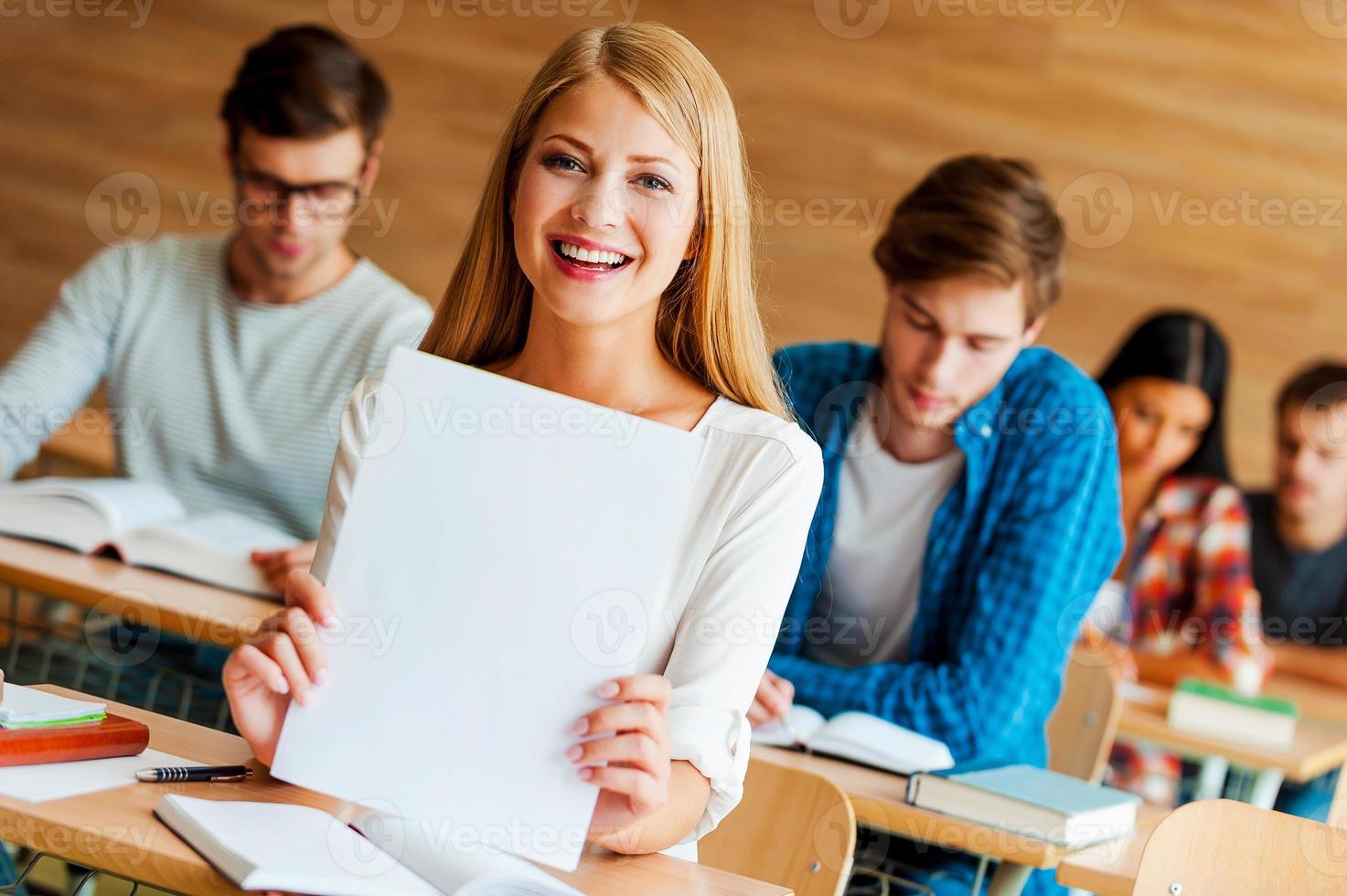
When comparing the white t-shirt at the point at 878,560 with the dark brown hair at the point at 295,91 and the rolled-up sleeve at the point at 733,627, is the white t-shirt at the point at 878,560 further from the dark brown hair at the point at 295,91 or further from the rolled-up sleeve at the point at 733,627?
the dark brown hair at the point at 295,91

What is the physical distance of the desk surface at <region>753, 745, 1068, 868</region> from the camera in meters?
1.67

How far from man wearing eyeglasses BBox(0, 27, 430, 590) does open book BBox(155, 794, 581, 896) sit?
158 centimetres

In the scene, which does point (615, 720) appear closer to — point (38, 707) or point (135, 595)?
point (38, 707)

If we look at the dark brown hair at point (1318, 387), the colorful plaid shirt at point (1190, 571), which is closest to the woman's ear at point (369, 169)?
the colorful plaid shirt at point (1190, 571)

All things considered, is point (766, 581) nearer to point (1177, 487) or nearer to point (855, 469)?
point (855, 469)

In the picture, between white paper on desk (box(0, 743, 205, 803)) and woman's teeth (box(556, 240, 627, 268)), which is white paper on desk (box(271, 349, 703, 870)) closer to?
white paper on desk (box(0, 743, 205, 803))

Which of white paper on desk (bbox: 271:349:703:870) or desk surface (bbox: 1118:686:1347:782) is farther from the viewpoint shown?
desk surface (bbox: 1118:686:1347:782)

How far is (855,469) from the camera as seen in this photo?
2406 mm

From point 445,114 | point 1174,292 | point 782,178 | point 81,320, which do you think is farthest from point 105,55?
point 1174,292

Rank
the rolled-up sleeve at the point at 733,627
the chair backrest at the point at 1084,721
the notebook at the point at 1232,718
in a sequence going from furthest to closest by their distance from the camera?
the notebook at the point at 1232,718, the chair backrest at the point at 1084,721, the rolled-up sleeve at the point at 733,627

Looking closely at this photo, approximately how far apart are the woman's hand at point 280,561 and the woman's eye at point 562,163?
2.98 feet

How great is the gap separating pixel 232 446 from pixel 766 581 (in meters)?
1.66

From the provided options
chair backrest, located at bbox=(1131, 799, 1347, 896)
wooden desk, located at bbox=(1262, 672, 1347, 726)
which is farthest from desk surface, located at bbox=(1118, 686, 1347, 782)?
chair backrest, located at bbox=(1131, 799, 1347, 896)

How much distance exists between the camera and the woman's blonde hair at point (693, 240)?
1423 mm
